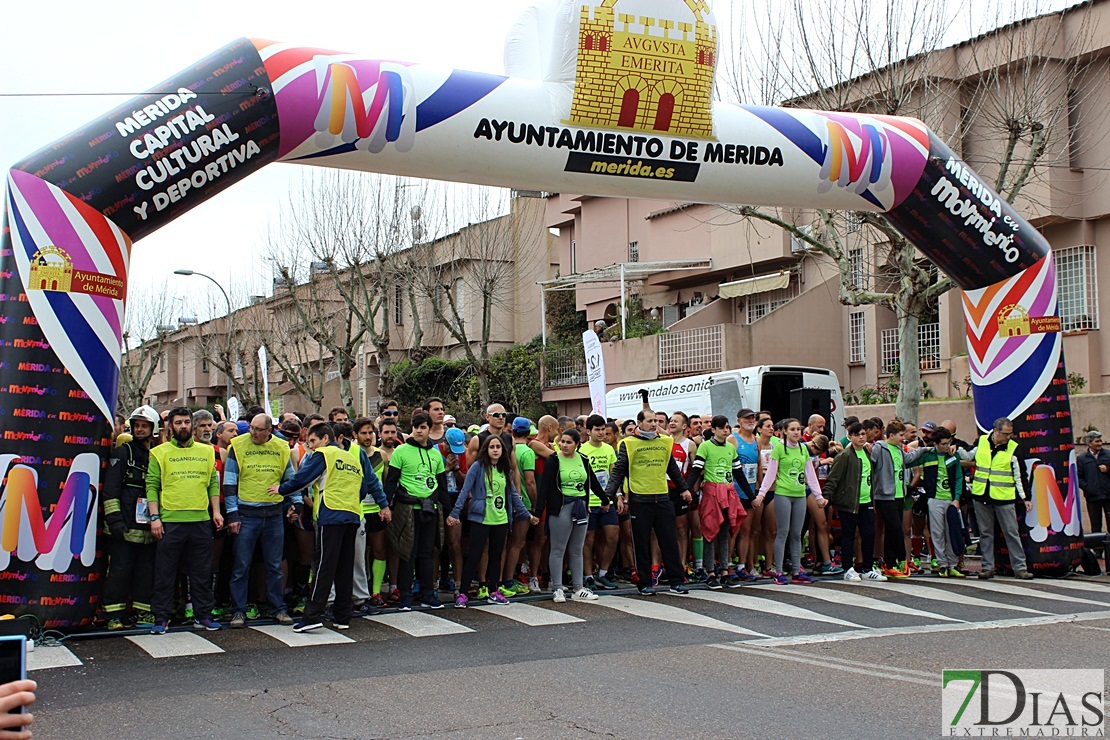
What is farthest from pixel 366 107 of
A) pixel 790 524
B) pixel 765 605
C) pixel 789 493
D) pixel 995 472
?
pixel 995 472

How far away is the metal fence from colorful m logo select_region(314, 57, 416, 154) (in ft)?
62.6

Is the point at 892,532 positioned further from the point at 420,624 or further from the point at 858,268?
the point at 858,268

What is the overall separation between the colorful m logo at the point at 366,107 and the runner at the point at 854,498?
635cm

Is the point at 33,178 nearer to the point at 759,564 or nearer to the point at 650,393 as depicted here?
the point at 759,564

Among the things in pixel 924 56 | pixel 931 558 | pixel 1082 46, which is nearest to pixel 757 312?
pixel 1082 46

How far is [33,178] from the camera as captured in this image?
942cm

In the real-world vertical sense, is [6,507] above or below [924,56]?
below

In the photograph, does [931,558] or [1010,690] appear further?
[931,558]

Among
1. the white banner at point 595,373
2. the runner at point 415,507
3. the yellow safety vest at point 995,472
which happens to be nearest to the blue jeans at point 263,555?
the runner at point 415,507

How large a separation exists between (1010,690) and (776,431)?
22.6ft

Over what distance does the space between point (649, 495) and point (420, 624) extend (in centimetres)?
311

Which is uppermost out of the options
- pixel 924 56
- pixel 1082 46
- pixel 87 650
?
pixel 1082 46

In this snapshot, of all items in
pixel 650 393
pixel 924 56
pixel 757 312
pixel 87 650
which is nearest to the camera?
pixel 87 650

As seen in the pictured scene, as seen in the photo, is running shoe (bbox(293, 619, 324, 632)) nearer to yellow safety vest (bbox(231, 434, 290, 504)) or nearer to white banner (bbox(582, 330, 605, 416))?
yellow safety vest (bbox(231, 434, 290, 504))
